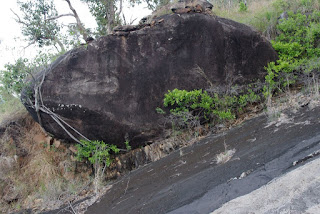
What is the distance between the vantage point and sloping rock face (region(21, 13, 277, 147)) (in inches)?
262

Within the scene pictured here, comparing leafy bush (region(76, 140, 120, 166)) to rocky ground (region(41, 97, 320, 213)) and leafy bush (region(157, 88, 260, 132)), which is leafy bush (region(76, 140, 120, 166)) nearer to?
leafy bush (region(157, 88, 260, 132))

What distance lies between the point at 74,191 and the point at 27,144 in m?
2.58

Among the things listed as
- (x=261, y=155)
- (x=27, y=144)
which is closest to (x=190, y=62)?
(x=261, y=155)

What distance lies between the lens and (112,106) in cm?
669

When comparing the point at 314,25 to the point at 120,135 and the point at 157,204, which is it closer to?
the point at 120,135

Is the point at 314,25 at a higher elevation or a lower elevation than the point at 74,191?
higher

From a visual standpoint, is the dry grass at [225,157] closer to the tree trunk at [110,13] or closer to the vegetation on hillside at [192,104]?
the vegetation on hillside at [192,104]

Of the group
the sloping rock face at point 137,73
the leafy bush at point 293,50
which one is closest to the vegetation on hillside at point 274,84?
the leafy bush at point 293,50

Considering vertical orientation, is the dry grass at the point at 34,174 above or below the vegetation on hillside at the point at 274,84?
below

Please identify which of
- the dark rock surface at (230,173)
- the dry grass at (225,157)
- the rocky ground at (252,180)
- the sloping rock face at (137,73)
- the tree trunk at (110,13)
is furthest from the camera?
the tree trunk at (110,13)

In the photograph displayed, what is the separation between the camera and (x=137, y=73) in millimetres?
6820

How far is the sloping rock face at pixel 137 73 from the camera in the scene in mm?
6656

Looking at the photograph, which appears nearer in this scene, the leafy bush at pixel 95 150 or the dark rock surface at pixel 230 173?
the dark rock surface at pixel 230 173

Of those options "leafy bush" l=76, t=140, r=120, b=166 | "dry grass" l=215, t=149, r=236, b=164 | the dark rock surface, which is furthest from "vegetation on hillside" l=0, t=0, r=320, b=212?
"dry grass" l=215, t=149, r=236, b=164
